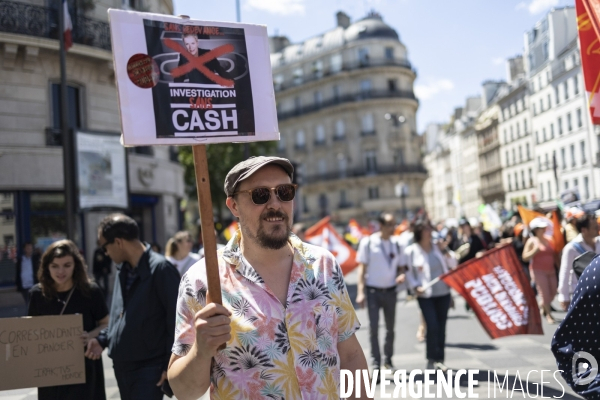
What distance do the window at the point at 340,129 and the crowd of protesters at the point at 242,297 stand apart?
63.7 metres

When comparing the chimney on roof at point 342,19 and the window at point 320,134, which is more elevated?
the chimney on roof at point 342,19

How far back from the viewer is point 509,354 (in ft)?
29.9

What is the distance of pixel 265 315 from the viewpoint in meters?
2.78

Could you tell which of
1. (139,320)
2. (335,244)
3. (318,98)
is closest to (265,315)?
(139,320)

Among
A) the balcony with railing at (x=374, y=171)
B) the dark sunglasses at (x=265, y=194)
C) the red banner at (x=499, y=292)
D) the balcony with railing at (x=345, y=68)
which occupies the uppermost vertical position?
the balcony with railing at (x=345, y=68)

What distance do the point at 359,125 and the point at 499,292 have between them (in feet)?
209

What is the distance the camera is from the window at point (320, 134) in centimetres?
7406

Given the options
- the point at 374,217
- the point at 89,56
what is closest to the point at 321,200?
the point at 374,217

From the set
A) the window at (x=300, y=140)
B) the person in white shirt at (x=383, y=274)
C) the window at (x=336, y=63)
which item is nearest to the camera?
Answer: the person in white shirt at (x=383, y=274)

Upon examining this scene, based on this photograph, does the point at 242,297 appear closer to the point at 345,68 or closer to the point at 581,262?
the point at 581,262

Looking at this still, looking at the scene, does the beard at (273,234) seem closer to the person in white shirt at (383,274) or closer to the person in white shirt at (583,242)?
the person in white shirt at (383,274)

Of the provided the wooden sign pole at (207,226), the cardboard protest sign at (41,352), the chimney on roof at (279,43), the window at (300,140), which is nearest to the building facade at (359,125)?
the window at (300,140)

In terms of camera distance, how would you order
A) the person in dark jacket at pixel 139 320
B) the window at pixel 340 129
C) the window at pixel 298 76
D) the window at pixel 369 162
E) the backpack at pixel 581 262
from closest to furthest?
the backpack at pixel 581 262
the person in dark jacket at pixel 139 320
the window at pixel 369 162
the window at pixel 340 129
the window at pixel 298 76

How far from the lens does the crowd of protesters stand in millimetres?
2764
